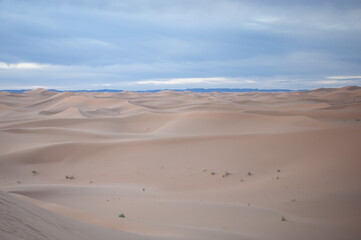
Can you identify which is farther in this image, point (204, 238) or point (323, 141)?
point (323, 141)

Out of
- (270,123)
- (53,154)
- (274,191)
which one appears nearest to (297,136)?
(274,191)

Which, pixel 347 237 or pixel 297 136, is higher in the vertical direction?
pixel 297 136

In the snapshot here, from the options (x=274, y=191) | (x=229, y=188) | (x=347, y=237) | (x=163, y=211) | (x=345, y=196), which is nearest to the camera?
(x=347, y=237)

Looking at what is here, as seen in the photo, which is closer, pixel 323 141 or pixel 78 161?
pixel 323 141

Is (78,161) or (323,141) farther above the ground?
(323,141)

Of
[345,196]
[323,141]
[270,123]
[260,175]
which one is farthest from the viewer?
[270,123]

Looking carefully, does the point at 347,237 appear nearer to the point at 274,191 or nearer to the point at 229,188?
the point at 274,191

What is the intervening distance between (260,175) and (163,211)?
5.19 metres

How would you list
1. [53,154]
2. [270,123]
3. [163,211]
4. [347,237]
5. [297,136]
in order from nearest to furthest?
Result: [347,237]
[163,211]
[297,136]
[53,154]
[270,123]

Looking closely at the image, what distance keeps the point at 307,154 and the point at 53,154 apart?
41.1 ft

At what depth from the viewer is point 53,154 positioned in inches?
601

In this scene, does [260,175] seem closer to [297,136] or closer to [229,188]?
[229,188]

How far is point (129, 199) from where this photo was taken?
843cm

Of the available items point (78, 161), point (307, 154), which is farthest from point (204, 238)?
point (78, 161)
